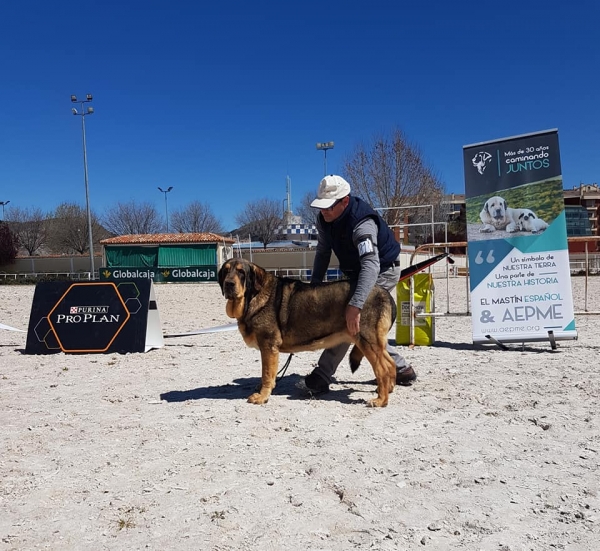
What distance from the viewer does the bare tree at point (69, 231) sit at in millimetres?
66062

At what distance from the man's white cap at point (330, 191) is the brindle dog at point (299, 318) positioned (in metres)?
0.76

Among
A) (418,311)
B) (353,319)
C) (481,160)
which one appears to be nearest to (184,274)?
(418,311)

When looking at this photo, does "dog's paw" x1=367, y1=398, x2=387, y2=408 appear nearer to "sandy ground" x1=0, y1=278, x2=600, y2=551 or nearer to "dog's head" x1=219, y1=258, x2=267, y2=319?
"sandy ground" x1=0, y1=278, x2=600, y2=551

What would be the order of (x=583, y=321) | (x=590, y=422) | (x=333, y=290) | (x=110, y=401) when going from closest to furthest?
1. (x=590, y=422)
2. (x=333, y=290)
3. (x=110, y=401)
4. (x=583, y=321)

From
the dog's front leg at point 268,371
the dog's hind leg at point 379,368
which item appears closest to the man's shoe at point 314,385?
the dog's front leg at point 268,371

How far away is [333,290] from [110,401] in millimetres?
2498

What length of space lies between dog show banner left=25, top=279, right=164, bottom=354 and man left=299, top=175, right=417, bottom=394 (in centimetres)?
374

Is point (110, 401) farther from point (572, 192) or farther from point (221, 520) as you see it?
point (572, 192)

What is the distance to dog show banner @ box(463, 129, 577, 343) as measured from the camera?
7586 millimetres

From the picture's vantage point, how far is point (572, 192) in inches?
3137

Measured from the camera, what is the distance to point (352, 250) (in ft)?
17.1

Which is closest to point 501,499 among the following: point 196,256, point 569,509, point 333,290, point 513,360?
point 569,509

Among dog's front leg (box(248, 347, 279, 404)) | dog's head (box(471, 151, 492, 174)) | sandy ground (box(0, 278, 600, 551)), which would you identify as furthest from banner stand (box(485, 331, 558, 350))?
dog's front leg (box(248, 347, 279, 404))

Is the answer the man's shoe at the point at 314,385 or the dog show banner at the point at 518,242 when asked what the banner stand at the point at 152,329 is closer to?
the man's shoe at the point at 314,385
